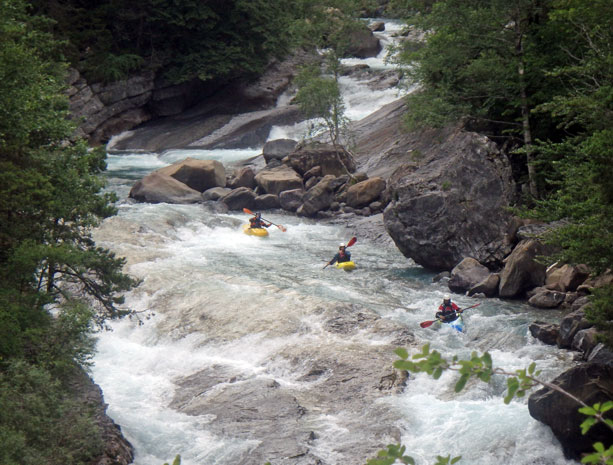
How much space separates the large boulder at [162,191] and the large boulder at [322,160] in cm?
358

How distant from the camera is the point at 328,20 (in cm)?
3073

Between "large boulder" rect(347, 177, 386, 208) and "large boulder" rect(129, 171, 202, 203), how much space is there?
5023mm

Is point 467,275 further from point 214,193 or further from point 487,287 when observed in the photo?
point 214,193

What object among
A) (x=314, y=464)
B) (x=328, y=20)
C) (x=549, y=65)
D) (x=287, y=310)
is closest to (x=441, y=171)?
(x=549, y=65)

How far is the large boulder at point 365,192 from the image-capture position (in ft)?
68.8

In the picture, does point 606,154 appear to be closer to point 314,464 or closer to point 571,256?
point 571,256

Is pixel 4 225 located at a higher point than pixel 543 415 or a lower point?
higher

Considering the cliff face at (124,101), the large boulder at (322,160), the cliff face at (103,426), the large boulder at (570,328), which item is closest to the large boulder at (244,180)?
the large boulder at (322,160)

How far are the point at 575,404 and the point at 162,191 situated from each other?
1635 cm

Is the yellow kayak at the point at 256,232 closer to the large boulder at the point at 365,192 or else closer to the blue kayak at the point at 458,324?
the large boulder at the point at 365,192

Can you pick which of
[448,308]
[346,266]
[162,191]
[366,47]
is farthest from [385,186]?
[366,47]

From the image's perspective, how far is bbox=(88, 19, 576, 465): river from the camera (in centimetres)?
884

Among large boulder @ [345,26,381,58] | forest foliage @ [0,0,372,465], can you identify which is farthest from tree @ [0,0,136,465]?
large boulder @ [345,26,381,58]

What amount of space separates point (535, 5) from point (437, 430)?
11.2 meters
